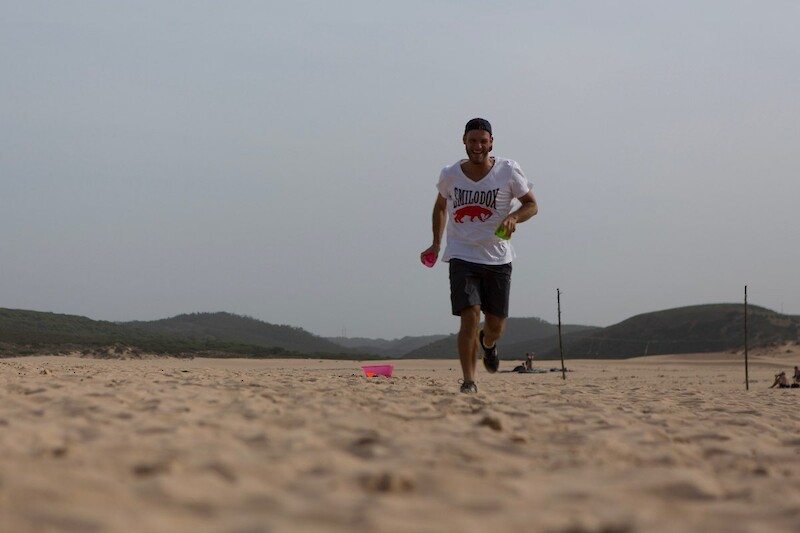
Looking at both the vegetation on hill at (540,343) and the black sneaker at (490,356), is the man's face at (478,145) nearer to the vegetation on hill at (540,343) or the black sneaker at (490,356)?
the black sneaker at (490,356)

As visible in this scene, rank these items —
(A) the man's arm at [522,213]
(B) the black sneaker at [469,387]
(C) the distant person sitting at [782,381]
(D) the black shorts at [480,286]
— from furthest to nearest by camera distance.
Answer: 1. (C) the distant person sitting at [782,381]
2. (D) the black shorts at [480,286]
3. (A) the man's arm at [522,213]
4. (B) the black sneaker at [469,387]

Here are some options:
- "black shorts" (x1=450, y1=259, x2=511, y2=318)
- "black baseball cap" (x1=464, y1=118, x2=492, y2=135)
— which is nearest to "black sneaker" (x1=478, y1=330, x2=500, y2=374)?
"black shorts" (x1=450, y1=259, x2=511, y2=318)

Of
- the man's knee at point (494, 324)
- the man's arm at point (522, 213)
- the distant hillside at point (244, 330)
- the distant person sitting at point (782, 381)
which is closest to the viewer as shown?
the man's arm at point (522, 213)

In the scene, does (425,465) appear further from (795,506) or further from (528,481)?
(795,506)

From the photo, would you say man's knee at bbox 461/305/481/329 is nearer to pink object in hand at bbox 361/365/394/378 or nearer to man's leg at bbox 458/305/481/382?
man's leg at bbox 458/305/481/382

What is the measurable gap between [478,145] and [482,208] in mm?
495

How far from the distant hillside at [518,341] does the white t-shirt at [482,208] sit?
1224 inches

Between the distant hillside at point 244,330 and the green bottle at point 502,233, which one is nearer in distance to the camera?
the green bottle at point 502,233

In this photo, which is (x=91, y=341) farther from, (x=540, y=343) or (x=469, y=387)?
(x=540, y=343)

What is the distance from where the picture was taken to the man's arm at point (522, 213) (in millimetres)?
6152

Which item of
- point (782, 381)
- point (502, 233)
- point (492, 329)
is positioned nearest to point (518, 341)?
point (782, 381)

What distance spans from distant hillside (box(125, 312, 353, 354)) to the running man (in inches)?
2103

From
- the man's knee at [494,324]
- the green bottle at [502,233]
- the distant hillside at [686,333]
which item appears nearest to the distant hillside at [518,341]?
the distant hillside at [686,333]

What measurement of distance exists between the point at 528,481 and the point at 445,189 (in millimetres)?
3990
